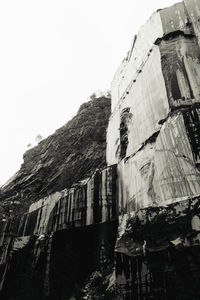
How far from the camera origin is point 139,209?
5887mm

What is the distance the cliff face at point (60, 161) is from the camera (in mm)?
13094

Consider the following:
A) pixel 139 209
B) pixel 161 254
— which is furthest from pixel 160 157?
pixel 161 254

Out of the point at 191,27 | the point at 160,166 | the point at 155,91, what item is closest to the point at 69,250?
the point at 160,166

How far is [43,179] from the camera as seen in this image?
45.9 feet

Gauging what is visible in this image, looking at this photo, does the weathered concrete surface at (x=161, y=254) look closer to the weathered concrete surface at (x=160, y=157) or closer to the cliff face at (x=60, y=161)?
the weathered concrete surface at (x=160, y=157)

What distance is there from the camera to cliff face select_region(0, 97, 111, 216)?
13094 millimetres

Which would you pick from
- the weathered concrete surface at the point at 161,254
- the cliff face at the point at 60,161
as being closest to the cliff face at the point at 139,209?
the weathered concrete surface at the point at 161,254

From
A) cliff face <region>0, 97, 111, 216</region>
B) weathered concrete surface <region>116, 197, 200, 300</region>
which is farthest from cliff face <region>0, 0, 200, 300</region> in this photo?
cliff face <region>0, 97, 111, 216</region>

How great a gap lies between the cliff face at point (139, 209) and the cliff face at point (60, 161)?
2537 millimetres

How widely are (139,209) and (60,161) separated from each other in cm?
913

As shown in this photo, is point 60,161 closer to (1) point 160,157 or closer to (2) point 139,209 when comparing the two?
(1) point 160,157

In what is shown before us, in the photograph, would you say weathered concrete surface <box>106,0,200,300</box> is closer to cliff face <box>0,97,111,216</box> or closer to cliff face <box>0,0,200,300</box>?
cliff face <box>0,0,200,300</box>

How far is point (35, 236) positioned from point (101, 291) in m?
3.06

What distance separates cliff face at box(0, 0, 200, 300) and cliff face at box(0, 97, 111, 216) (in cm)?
254
